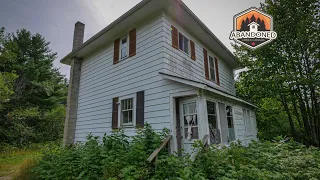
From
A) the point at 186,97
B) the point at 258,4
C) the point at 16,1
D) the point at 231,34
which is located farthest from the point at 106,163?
the point at 258,4

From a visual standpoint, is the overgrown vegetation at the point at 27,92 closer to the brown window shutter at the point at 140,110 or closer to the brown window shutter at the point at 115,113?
the brown window shutter at the point at 115,113

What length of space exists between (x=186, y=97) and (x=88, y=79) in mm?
6352

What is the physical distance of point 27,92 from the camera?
1574cm

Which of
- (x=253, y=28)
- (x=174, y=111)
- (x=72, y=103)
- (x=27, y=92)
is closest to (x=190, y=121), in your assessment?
(x=174, y=111)

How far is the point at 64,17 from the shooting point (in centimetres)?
1011

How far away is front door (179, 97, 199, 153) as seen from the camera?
17.4 feet

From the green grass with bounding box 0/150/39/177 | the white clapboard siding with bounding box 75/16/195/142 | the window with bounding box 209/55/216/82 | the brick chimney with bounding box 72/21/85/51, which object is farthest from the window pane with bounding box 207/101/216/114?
the brick chimney with bounding box 72/21/85/51

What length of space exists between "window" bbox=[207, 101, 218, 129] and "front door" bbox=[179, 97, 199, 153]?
642 mm

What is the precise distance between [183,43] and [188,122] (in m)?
3.69

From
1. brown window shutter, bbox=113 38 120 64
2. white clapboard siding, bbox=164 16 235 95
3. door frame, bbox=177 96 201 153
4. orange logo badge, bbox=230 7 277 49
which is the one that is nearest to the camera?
door frame, bbox=177 96 201 153

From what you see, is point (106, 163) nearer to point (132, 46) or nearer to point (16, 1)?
point (132, 46)

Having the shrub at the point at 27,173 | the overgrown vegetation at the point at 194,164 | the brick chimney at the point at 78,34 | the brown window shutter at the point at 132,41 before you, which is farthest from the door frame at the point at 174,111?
the brick chimney at the point at 78,34

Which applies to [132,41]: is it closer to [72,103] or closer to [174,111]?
[174,111]

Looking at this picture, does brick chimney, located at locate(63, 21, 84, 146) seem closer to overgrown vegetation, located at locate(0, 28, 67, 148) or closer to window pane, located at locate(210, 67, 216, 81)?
overgrown vegetation, located at locate(0, 28, 67, 148)
